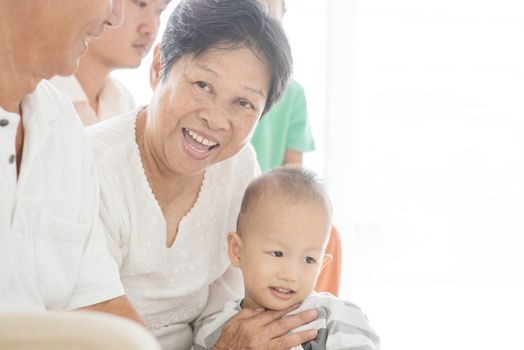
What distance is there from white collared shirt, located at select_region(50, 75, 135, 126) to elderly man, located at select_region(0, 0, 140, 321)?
3.27ft

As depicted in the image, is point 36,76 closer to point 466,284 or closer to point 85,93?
point 85,93

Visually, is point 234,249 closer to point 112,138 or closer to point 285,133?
point 112,138

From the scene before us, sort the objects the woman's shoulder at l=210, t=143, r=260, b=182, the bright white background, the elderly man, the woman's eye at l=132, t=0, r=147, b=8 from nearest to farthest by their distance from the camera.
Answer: the elderly man → the woman's shoulder at l=210, t=143, r=260, b=182 → the woman's eye at l=132, t=0, r=147, b=8 → the bright white background

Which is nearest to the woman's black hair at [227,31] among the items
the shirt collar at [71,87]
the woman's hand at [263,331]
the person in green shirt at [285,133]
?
the woman's hand at [263,331]

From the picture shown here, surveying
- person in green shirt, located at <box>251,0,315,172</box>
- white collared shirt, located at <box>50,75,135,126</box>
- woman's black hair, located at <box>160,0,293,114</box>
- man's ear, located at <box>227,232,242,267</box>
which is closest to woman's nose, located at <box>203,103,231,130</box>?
woman's black hair, located at <box>160,0,293,114</box>

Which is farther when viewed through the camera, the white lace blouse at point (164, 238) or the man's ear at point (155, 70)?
the man's ear at point (155, 70)

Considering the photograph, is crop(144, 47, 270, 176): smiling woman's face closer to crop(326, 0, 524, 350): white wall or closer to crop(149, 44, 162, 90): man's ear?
crop(149, 44, 162, 90): man's ear

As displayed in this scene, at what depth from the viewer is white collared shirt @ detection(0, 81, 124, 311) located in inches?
49.6

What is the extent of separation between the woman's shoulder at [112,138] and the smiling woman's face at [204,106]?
4 centimetres

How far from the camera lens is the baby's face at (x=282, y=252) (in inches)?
65.0

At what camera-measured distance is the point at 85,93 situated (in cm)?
255

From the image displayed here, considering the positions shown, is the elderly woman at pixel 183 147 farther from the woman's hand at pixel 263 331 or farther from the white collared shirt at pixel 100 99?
the white collared shirt at pixel 100 99

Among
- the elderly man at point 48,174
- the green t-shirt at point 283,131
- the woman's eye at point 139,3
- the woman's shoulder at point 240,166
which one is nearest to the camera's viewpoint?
the elderly man at point 48,174

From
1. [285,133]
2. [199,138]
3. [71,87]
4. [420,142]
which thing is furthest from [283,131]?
[420,142]
